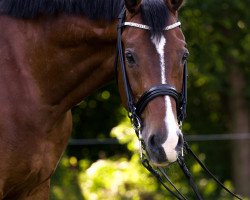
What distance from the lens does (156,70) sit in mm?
3734

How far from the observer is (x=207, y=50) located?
9.21 m

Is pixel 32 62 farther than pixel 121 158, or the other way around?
pixel 121 158

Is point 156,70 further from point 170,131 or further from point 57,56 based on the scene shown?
point 57,56

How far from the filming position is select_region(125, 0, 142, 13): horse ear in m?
3.87

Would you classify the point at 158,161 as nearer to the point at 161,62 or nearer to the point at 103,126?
the point at 161,62

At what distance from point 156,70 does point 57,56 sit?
68 centimetres

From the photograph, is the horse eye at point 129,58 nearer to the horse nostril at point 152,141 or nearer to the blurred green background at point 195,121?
the horse nostril at point 152,141

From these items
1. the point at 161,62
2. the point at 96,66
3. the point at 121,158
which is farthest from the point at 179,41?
the point at 121,158

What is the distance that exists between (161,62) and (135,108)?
27 centimetres

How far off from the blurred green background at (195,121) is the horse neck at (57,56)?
4584mm

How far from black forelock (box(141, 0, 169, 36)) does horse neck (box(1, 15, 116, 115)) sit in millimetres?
391

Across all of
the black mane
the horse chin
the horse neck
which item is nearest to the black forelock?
the black mane

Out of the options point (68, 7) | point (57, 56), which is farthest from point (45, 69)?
point (68, 7)

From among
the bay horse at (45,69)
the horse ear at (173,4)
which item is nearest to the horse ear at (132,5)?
the bay horse at (45,69)
